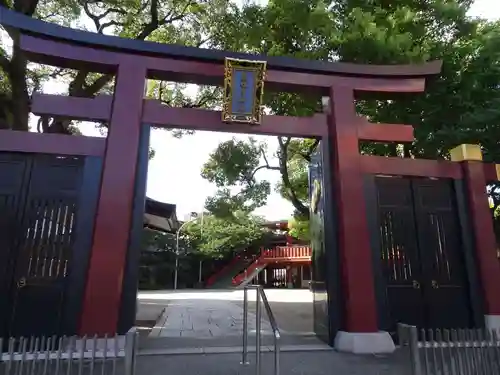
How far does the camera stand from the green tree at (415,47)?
686 cm

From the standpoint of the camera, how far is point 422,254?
227 inches

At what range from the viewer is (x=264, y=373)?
3979 mm

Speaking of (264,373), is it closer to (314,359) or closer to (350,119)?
(314,359)

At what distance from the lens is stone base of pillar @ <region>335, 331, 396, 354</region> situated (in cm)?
495

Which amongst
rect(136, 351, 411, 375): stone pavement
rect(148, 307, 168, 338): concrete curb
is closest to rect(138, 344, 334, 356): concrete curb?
rect(136, 351, 411, 375): stone pavement

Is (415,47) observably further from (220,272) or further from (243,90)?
(220,272)

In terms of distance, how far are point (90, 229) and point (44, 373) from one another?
240 cm

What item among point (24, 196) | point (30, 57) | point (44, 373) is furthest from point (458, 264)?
point (30, 57)

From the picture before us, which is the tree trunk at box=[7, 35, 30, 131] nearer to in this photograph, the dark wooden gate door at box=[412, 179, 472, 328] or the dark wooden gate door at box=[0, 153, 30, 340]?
the dark wooden gate door at box=[0, 153, 30, 340]

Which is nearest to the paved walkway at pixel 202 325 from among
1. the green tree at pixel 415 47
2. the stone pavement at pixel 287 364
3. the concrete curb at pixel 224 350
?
the concrete curb at pixel 224 350

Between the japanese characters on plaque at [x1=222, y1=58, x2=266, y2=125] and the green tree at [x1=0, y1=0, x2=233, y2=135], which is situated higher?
the green tree at [x1=0, y1=0, x2=233, y2=135]

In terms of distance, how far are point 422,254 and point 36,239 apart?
5.56 metres

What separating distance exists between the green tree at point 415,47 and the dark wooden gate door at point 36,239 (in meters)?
4.93

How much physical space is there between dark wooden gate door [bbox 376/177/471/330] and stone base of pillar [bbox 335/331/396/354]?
0.44 metres
